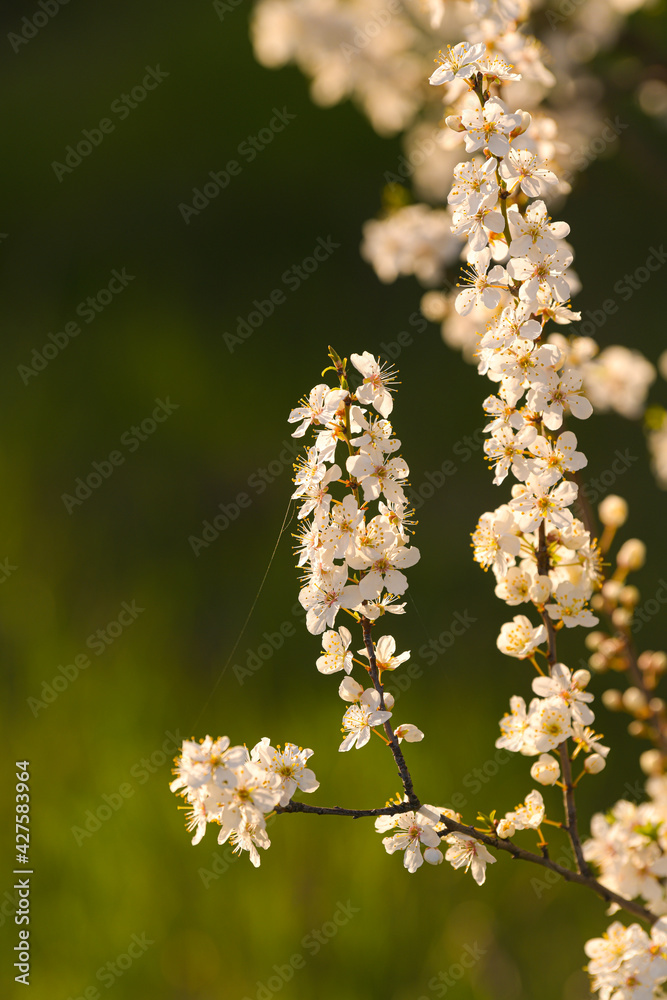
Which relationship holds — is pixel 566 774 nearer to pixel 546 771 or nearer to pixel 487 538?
pixel 546 771

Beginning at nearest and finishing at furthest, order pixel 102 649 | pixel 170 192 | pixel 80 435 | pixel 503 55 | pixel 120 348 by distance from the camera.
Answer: pixel 503 55
pixel 102 649
pixel 80 435
pixel 120 348
pixel 170 192

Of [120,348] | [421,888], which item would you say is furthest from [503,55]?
[120,348]

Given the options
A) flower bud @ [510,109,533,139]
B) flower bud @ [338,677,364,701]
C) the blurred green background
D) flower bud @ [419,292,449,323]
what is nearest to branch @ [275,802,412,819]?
flower bud @ [338,677,364,701]

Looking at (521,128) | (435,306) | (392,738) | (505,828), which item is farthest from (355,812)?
(435,306)

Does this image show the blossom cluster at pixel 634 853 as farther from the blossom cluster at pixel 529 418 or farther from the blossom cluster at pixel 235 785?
the blossom cluster at pixel 235 785

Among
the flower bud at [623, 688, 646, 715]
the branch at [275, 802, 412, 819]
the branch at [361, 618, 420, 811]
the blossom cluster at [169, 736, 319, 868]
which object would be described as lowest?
the blossom cluster at [169, 736, 319, 868]

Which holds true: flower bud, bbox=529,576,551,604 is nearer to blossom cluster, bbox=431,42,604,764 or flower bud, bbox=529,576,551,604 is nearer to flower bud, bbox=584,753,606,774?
blossom cluster, bbox=431,42,604,764

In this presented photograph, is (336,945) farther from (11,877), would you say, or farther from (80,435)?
(80,435)
